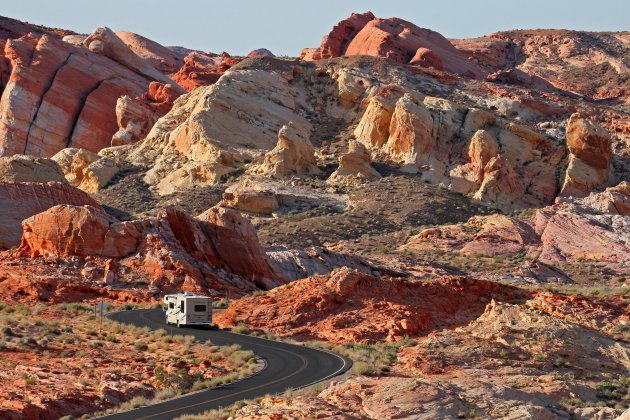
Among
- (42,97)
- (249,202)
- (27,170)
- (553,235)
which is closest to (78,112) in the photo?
(42,97)

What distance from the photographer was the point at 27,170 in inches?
3376

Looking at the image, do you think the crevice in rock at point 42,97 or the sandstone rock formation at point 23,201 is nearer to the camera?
the sandstone rock formation at point 23,201

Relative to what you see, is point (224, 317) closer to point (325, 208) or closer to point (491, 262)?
point (491, 262)

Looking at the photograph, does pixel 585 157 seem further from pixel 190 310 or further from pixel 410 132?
pixel 190 310

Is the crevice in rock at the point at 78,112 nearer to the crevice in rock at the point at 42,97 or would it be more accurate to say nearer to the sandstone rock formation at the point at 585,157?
the crevice in rock at the point at 42,97

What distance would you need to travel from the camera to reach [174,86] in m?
125

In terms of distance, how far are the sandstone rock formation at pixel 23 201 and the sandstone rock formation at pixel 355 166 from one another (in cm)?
3137

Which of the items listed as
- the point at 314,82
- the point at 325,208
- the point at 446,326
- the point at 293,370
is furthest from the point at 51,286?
the point at 314,82

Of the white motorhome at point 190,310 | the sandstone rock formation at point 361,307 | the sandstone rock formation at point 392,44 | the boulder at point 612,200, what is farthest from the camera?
the sandstone rock formation at point 392,44

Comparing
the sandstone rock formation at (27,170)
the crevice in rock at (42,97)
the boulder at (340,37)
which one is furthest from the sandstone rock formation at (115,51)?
the sandstone rock formation at (27,170)

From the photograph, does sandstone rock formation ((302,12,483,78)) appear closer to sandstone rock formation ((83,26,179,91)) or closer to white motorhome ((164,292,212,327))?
sandstone rock formation ((83,26,179,91))

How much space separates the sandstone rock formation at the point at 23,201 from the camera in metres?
67.7

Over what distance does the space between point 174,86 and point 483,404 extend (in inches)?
3794

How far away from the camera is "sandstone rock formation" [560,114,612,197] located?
9838cm
